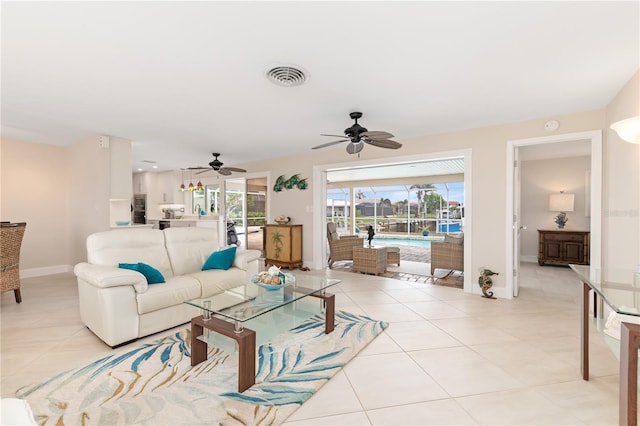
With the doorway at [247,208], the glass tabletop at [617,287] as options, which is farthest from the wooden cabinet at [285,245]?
the glass tabletop at [617,287]

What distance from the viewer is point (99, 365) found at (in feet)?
7.39

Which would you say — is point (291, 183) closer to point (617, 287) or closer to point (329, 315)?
point (329, 315)

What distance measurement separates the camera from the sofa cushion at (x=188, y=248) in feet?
11.8

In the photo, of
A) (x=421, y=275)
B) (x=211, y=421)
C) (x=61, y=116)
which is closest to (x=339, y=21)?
(x=211, y=421)

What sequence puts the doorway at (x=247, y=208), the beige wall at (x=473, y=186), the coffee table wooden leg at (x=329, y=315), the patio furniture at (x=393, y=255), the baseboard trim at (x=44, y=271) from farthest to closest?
the doorway at (x=247, y=208) → the patio furniture at (x=393, y=255) → the baseboard trim at (x=44, y=271) → the beige wall at (x=473, y=186) → the coffee table wooden leg at (x=329, y=315)

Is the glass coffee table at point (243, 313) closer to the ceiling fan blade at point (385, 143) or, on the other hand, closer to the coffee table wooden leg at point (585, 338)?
the ceiling fan blade at point (385, 143)

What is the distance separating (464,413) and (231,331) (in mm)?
1534

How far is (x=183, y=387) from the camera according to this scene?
1.97 meters

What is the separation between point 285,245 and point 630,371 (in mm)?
5096

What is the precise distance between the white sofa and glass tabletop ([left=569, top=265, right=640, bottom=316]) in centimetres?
321

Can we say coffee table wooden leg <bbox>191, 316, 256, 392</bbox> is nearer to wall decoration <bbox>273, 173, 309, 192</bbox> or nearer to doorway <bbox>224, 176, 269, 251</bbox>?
wall decoration <bbox>273, 173, 309, 192</bbox>

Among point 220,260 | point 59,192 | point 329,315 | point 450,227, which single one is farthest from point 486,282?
point 59,192

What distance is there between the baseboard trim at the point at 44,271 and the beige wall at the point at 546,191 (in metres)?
9.69

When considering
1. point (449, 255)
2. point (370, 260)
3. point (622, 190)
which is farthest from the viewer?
point (370, 260)
